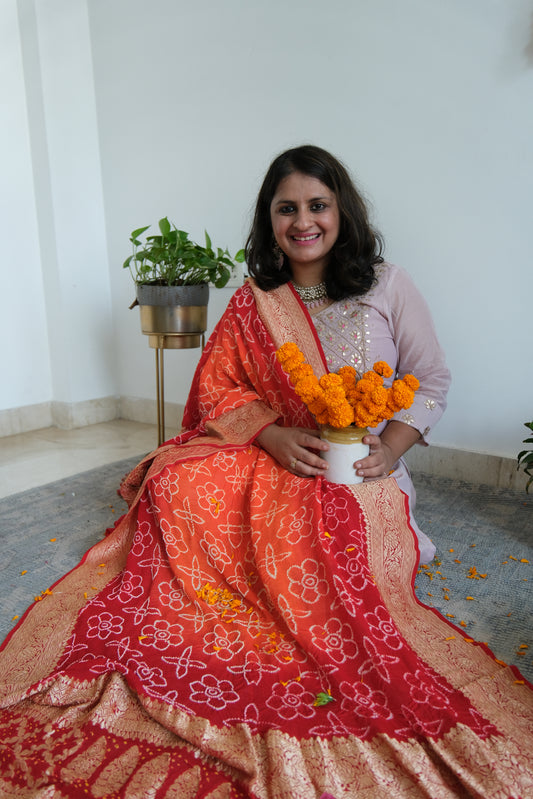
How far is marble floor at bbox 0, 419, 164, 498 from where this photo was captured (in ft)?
7.71

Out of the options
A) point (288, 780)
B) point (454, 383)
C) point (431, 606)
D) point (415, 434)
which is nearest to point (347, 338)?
point (415, 434)

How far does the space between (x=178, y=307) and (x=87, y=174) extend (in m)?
1.46

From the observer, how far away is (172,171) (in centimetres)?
275

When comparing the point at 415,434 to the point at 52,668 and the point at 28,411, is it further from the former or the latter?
the point at 28,411

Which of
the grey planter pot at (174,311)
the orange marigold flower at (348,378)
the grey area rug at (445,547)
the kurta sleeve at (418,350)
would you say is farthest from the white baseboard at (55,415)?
the orange marigold flower at (348,378)

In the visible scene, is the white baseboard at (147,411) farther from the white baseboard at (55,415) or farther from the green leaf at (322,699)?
the green leaf at (322,699)

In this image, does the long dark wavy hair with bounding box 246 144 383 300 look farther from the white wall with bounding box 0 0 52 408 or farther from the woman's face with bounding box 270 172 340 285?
the white wall with bounding box 0 0 52 408

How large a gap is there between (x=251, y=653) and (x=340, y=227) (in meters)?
1.04

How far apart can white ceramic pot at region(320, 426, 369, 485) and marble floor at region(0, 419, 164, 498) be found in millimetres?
1483

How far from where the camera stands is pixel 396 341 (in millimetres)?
1474

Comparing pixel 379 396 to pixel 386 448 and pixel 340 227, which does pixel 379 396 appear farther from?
pixel 340 227

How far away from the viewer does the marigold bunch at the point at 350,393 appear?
3.53 feet

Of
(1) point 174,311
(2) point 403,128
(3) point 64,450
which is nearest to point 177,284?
(1) point 174,311

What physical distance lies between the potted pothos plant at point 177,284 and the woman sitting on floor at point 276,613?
1.89 feet
